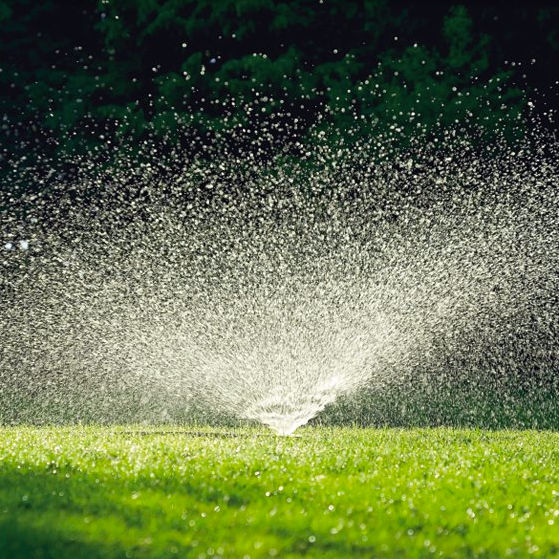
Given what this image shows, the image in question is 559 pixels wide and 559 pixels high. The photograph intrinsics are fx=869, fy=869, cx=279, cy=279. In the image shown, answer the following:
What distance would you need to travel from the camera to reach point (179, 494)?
552cm

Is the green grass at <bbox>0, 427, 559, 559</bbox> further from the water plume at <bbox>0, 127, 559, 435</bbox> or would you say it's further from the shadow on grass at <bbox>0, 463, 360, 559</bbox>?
the water plume at <bbox>0, 127, 559, 435</bbox>

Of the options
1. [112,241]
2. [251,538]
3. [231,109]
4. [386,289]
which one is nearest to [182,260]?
[112,241]

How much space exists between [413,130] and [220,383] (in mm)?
6779

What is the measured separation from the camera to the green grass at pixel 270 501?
4410 mm

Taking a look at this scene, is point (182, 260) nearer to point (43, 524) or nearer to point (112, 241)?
point (112, 241)

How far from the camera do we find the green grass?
4410mm

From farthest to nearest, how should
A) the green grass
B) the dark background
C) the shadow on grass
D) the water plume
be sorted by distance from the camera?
the dark background → the water plume → the green grass → the shadow on grass

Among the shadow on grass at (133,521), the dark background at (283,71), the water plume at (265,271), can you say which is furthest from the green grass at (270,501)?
the dark background at (283,71)

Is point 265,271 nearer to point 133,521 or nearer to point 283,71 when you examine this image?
point 283,71

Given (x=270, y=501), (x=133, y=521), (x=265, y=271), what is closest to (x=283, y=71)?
(x=265, y=271)

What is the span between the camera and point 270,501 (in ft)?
17.7

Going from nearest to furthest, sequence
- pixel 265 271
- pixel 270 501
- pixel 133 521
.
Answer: pixel 133 521 < pixel 270 501 < pixel 265 271

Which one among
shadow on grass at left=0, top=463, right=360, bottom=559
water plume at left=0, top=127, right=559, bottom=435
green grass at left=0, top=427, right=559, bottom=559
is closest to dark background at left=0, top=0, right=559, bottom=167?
water plume at left=0, top=127, right=559, bottom=435

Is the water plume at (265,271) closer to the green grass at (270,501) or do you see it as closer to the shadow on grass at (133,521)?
the green grass at (270,501)
